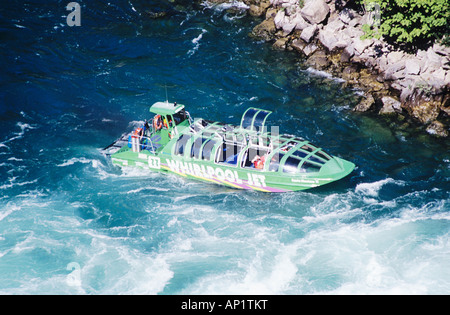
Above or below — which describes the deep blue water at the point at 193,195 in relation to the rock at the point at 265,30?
below

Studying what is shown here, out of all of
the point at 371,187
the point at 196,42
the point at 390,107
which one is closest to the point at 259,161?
the point at 371,187

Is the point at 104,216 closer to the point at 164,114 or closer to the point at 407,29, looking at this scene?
the point at 164,114

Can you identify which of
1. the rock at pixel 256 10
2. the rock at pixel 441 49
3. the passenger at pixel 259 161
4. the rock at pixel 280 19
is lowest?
the passenger at pixel 259 161

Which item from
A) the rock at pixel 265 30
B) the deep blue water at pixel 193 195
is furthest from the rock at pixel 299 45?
the rock at pixel 265 30

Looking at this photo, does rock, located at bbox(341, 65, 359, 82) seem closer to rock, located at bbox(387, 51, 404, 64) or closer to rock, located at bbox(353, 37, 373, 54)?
rock, located at bbox(353, 37, 373, 54)

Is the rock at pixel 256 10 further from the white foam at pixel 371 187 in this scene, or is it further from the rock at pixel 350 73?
the white foam at pixel 371 187

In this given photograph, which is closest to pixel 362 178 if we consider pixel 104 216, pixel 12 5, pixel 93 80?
pixel 104 216
